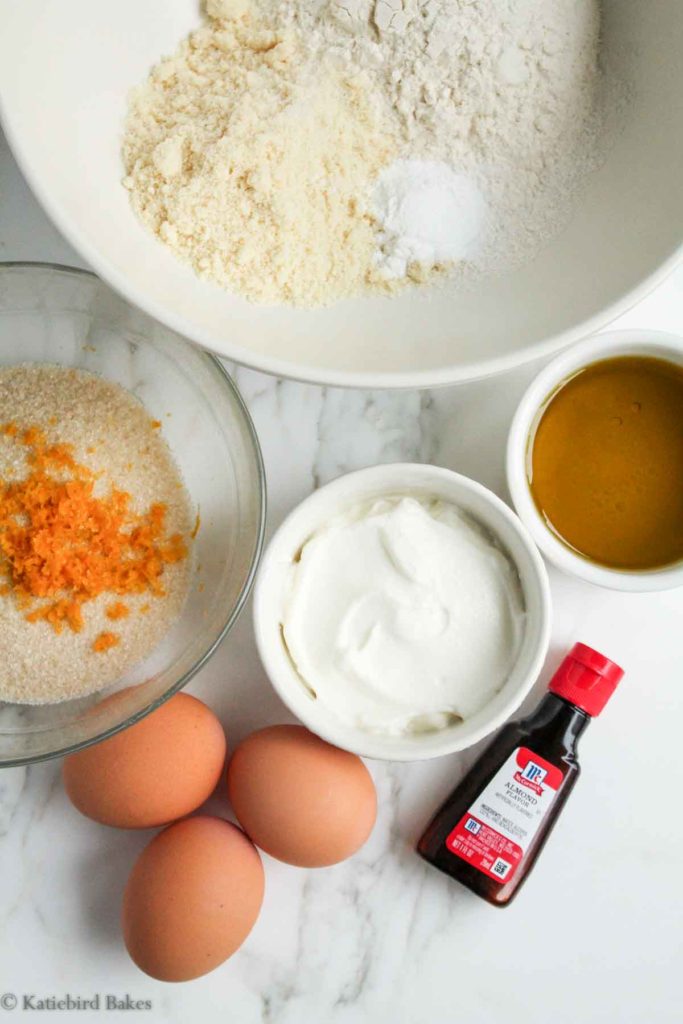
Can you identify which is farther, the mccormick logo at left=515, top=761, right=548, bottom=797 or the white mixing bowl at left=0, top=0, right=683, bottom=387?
the mccormick logo at left=515, top=761, right=548, bottom=797

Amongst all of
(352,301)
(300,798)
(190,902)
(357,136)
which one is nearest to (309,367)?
(352,301)

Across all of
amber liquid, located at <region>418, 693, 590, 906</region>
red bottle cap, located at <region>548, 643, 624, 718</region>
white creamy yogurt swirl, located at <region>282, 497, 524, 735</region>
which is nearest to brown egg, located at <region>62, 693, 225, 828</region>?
white creamy yogurt swirl, located at <region>282, 497, 524, 735</region>

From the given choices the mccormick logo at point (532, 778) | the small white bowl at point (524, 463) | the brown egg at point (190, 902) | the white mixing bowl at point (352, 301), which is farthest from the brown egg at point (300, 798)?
the white mixing bowl at point (352, 301)

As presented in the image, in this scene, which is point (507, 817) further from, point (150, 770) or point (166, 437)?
point (166, 437)

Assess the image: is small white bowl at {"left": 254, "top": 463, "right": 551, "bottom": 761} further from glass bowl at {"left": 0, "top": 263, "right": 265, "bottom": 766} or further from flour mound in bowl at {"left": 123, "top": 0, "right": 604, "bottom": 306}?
flour mound in bowl at {"left": 123, "top": 0, "right": 604, "bottom": 306}

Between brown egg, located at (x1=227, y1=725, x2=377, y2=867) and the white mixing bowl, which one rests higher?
the white mixing bowl

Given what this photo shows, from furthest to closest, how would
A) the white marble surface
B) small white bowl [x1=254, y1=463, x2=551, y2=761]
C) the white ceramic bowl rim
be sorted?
the white marble surface
small white bowl [x1=254, y1=463, x2=551, y2=761]
the white ceramic bowl rim

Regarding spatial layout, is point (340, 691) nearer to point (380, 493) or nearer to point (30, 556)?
point (380, 493)
